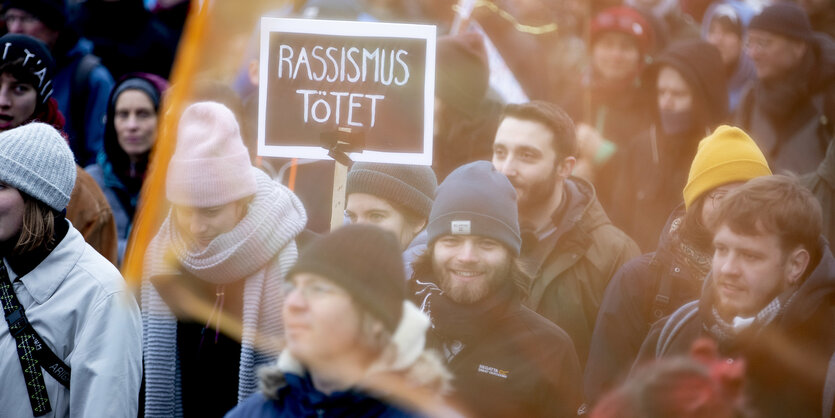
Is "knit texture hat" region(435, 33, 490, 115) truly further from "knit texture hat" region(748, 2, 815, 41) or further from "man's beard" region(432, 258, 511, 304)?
"man's beard" region(432, 258, 511, 304)

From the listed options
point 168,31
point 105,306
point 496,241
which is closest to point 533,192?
point 496,241

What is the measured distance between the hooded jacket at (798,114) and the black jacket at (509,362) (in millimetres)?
3006

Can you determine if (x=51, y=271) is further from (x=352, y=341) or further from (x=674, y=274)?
(x=674, y=274)

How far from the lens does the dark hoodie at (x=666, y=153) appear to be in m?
6.27

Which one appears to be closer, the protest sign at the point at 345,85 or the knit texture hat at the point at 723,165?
the knit texture hat at the point at 723,165

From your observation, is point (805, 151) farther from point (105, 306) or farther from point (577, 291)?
point (105, 306)

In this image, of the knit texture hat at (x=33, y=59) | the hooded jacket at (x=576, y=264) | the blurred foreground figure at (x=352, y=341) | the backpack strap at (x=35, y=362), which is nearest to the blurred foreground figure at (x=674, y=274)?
the hooded jacket at (x=576, y=264)

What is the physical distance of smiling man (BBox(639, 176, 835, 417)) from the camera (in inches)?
145

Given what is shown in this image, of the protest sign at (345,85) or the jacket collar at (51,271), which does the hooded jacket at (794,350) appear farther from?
the jacket collar at (51,271)

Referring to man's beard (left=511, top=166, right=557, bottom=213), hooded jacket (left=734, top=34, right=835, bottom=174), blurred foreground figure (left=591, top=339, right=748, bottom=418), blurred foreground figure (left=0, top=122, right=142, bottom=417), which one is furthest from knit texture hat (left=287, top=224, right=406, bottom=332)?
hooded jacket (left=734, top=34, right=835, bottom=174)

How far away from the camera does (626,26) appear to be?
714 centimetres

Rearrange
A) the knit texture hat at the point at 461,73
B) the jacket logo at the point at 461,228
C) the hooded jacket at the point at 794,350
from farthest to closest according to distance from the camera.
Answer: the knit texture hat at the point at 461,73 < the jacket logo at the point at 461,228 < the hooded jacket at the point at 794,350

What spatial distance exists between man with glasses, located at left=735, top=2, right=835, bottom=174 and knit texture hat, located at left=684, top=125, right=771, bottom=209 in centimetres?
216

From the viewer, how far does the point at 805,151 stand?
661cm
